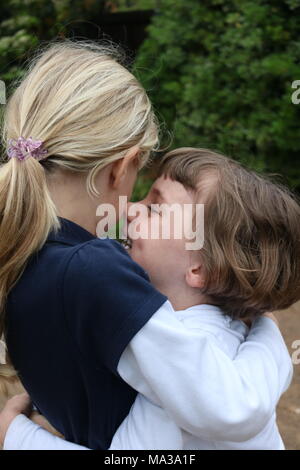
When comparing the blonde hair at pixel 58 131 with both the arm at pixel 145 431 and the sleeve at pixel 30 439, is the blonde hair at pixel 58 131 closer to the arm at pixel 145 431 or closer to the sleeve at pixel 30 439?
the sleeve at pixel 30 439

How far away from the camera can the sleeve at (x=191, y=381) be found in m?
1.53

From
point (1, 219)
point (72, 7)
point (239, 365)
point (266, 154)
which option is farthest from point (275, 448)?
point (72, 7)

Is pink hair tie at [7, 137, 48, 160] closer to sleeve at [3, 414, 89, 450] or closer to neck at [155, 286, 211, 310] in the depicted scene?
neck at [155, 286, 211, 310]

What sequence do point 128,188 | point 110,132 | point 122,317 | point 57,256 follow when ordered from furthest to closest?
point 128,188
point 110,132
point 57,256
point 122,317

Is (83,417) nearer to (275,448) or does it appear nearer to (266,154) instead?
(275,448)

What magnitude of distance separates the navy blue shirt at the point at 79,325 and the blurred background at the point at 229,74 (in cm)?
338

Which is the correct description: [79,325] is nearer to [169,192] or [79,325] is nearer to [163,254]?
[163,254]

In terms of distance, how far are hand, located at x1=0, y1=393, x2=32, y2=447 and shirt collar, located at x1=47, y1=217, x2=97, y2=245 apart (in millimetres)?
582

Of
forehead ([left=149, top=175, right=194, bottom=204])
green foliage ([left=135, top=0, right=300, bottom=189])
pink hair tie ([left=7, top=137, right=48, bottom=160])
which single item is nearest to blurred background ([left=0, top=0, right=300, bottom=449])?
green foliage ([left=135, top=0, right=300, bottom=189])

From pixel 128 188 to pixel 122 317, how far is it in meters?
0.51

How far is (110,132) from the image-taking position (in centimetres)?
179

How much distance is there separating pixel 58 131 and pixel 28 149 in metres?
0.09

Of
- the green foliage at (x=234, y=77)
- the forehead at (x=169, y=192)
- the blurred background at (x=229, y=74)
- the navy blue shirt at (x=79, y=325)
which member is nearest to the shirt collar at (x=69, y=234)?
the navy blue shirt at (x=79, y=325)

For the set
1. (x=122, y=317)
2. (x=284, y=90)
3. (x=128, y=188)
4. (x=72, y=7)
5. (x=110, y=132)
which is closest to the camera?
(x=122, y=317)
